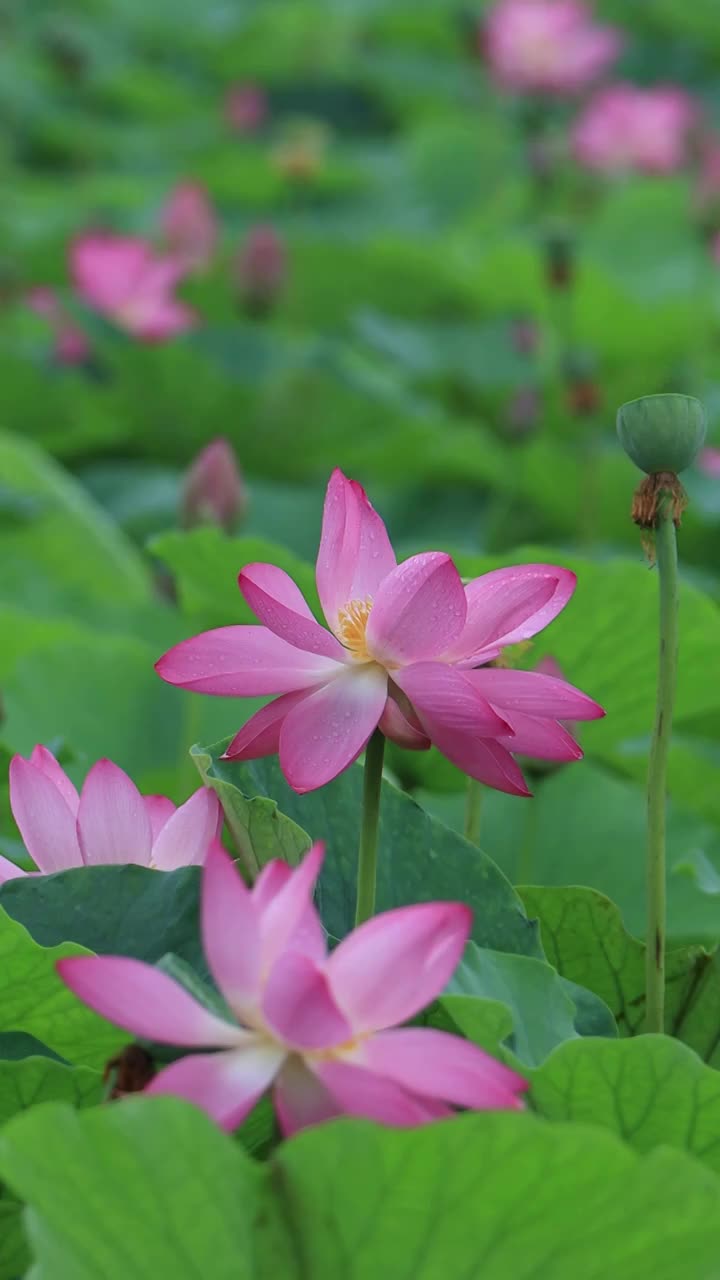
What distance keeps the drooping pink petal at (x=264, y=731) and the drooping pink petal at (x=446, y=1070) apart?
126mm

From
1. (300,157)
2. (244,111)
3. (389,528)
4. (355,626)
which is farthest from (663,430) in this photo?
(244,111)

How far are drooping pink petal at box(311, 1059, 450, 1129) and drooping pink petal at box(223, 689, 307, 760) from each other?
13cm

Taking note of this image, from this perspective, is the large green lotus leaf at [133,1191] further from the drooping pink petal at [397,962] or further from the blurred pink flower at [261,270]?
the blurred pink flower at [261,270]

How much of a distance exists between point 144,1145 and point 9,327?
195 centimetres

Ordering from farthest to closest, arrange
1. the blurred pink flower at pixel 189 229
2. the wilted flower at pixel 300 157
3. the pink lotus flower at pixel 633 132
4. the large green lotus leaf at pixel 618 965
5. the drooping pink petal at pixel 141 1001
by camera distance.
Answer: the pink lotus flower at pixel 633 132, the wilted flower at pixel 300 157, the blurred pink flower at pixel 189 229, the large green lotus leaf at pixel 618 965, the drooping pink petal at pixel 141 1001

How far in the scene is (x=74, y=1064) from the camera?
0.57 metres

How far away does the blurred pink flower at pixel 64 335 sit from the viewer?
196 centimetres

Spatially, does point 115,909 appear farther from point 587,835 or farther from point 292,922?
point 587,835

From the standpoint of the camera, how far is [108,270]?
194cm

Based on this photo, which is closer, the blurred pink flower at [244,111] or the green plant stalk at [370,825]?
the green plant stalk at [370,825]

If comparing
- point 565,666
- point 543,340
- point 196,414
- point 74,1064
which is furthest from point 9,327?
point 74,1064

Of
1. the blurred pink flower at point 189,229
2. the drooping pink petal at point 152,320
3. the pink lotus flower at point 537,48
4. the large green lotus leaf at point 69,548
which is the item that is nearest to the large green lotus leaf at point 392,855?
the large green lotus leaf at point 69,548

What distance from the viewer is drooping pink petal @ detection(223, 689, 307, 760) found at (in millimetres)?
518

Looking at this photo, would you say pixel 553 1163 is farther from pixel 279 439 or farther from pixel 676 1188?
pixel 279 439
